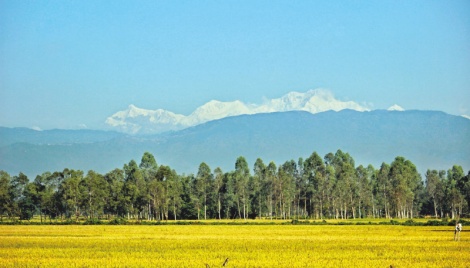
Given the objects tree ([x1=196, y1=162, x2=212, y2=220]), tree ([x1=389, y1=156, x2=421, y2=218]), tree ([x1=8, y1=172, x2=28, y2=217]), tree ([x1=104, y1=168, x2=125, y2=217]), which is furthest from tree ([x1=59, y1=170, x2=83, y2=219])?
tree ([x1=389, y1=156, x2=421, y2=218])

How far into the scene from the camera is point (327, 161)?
191125 mm

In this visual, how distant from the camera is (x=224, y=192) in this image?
6309 inches

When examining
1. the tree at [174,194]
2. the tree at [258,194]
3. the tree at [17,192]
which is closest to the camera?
the tree at [17,192]

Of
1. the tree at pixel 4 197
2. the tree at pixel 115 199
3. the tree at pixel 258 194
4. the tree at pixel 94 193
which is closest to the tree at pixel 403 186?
the tree at pixel 258 194

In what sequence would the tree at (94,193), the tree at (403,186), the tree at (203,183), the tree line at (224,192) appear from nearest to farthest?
1. the tree at (94,193)
2. the tree line at (224,192)
3. the tree at (403,186)
4. the tree at (203,183)

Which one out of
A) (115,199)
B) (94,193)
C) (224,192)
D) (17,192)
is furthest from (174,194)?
(17,192)

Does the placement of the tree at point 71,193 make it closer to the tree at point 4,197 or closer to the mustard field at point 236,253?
the tree at point 4,197

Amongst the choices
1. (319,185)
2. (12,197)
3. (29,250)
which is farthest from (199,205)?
(29,250)

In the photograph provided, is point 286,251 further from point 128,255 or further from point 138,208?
point 138,208

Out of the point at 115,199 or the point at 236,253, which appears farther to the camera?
the point at 115,199

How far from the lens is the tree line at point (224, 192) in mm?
142375

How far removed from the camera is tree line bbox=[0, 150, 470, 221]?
14238cm

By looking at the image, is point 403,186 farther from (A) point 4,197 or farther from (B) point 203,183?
(A) point 4,197

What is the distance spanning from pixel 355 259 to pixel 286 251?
285 inches
